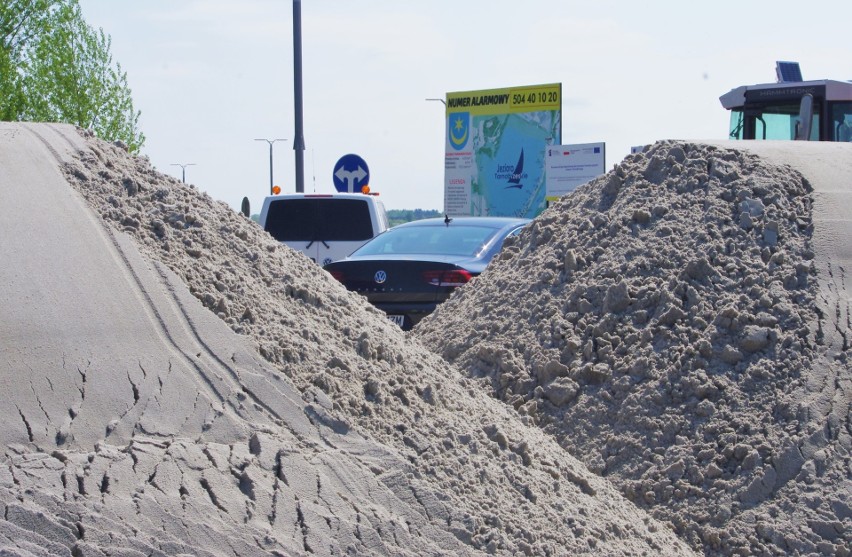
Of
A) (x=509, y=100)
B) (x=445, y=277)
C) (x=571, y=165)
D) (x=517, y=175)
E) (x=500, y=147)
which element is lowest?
(x=445, y=277)

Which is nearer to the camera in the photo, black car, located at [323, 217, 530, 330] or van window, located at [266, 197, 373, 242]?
black car, located at [323, 217, 530, 330]

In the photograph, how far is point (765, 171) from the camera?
5246mm

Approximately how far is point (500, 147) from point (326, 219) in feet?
A: 34.1

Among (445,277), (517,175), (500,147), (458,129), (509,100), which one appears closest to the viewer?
(445,277)

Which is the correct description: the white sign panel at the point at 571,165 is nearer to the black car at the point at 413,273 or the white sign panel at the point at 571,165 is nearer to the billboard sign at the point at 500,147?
the billboard sign at the point at 500,147

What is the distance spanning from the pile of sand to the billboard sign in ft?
54.3

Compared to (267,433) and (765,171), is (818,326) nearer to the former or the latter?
(765,171)

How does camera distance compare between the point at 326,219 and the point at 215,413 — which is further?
the point at 326,219

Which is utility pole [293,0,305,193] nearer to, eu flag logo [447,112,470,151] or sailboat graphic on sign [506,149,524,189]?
sailboat graphic on sign [506,149,524,189]

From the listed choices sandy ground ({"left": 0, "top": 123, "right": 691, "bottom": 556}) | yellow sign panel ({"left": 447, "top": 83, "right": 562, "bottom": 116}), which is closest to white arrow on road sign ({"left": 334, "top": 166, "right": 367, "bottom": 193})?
yellow sign panel ({"left": 447, "top": 83, "right": 562, "bottom": 116})

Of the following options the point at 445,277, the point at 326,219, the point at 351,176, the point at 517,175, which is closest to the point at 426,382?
the point at 445,277

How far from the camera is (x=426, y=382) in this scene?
3.88 m

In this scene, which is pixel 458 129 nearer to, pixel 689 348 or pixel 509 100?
pixel 509 100

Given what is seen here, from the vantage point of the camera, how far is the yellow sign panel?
22312 mm
